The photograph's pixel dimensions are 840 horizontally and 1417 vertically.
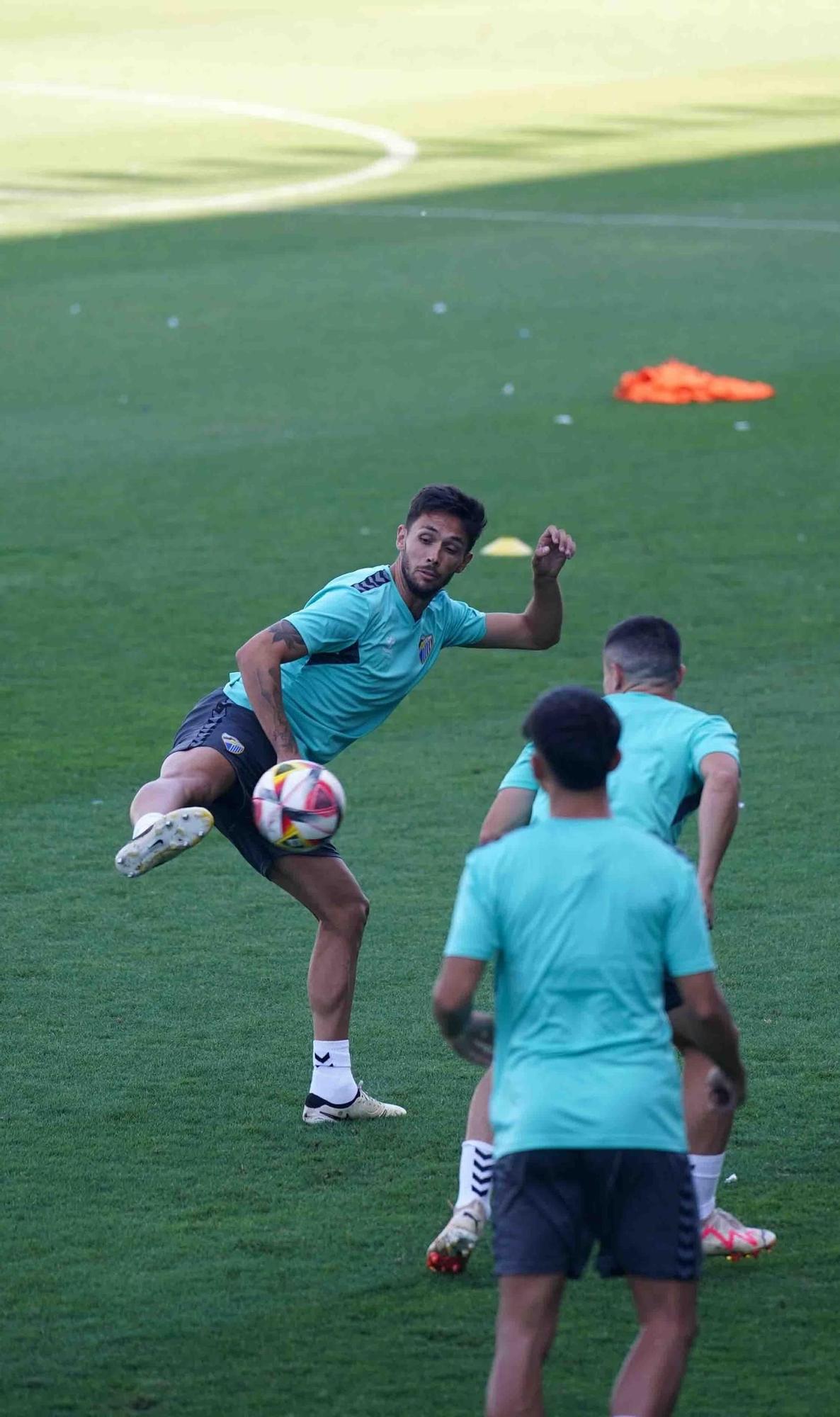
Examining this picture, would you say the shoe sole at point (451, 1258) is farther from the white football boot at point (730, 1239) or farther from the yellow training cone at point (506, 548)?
the yellow training cone at point (506, 548)

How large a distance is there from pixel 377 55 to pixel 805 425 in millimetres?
24226

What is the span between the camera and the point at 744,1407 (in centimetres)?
463

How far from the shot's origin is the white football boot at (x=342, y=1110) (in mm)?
6281

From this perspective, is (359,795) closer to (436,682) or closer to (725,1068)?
(436,682)

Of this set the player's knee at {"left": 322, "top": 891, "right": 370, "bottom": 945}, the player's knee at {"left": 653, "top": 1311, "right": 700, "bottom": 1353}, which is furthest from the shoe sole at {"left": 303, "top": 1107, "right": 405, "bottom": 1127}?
the player's knee at {"left": 653, "top": 1311, "right": 700, "bottom": 1353}

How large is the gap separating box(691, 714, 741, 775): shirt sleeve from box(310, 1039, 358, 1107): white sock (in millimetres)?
1837

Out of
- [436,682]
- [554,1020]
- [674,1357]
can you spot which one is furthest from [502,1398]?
[436,682]

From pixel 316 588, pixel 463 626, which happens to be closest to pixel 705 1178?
pixel 463 626

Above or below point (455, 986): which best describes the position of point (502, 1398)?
below

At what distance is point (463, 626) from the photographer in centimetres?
668

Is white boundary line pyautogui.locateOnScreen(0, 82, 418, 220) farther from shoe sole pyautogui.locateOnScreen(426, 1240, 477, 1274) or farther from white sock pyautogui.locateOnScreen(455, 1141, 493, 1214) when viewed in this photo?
shoe sole pyautogui.locateOnScreen(426, 1240, 477, 1274)

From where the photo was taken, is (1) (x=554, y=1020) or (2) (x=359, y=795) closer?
(1) (x=554, y=1020)

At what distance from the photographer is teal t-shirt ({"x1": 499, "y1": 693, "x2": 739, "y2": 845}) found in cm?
492

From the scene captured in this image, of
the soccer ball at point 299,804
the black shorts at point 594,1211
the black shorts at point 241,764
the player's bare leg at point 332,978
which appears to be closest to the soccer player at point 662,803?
the soccer ball at point 299,804
